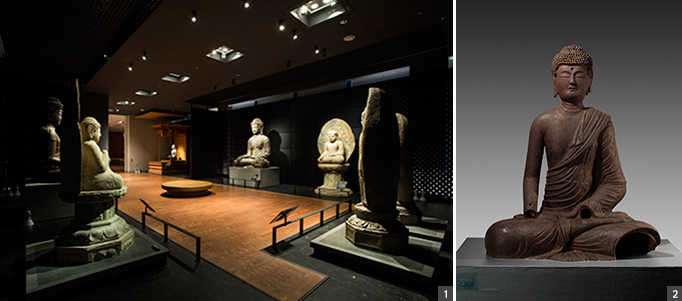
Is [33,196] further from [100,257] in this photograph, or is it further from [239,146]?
[239,146]

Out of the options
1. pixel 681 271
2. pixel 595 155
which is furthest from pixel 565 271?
pixel 595 155

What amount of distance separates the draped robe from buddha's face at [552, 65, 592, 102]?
0.18 meters

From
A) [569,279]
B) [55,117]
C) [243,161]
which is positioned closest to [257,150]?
[243,161]

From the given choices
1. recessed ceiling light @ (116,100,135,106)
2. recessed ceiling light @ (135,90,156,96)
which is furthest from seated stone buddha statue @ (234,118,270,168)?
recessed ceiling light @ (116,100,135,106)

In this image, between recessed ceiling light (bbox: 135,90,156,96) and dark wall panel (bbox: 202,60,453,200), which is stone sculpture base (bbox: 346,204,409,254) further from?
recessed ceiling light (bbox: 135,90,156,96)

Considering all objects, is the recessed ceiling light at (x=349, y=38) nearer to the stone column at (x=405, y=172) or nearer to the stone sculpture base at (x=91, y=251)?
the stone column at (x=405, y=172)

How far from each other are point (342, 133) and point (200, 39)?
11.8 feet

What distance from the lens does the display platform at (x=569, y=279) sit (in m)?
1.45

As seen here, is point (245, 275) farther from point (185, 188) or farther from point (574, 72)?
point (185, 188)

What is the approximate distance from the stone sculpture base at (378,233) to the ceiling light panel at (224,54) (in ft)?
14.4

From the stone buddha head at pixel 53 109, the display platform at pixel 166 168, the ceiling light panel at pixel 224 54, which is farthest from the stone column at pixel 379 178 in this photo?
the display platform at pixel 166 168

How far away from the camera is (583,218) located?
1.85 meters

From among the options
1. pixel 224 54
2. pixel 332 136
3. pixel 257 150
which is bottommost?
pixel 257 150

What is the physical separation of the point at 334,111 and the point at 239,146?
4.71m
